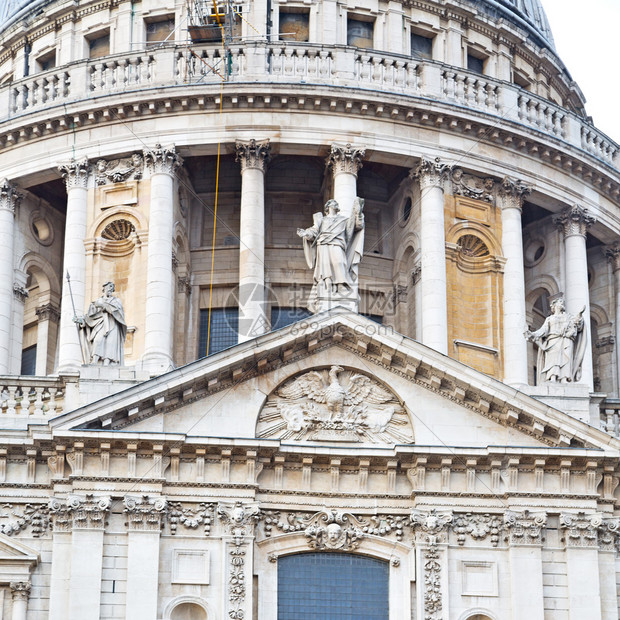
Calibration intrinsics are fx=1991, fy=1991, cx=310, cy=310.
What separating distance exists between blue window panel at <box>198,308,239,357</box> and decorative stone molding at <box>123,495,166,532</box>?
559 inches

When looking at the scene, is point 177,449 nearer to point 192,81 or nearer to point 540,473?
point 540,473

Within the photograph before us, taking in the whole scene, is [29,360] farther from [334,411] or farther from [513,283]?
[334,411]

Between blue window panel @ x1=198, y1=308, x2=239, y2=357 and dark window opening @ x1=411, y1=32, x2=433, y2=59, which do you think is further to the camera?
dark window opening @ x1=411, y1=32, x2=433, y2=59

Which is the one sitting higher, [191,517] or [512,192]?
[512,192]

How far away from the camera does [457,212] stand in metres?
52.6

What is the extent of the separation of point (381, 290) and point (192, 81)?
24.5 ft

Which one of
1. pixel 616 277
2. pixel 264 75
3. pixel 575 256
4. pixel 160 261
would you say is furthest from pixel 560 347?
pixel 616 277

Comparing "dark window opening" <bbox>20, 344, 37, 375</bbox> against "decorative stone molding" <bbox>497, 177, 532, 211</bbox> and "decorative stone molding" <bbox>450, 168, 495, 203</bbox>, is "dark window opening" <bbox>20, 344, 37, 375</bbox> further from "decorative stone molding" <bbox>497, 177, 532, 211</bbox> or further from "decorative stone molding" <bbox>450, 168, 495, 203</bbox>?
"decorative stone molding" <bbox>497, 177, 532, 211</bbox>

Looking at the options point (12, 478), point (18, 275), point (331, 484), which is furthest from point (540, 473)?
point (18, 275)

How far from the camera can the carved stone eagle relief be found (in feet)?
130

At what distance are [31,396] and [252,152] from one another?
43.8 feet

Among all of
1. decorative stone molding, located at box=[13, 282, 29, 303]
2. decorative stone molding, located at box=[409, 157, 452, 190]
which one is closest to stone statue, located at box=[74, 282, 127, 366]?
decorative stone molding, located at box=[13, 282, 29, 303]

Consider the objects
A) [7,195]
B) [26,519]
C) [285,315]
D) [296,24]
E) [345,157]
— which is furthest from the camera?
[296,24]

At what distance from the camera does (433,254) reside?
51.2m
